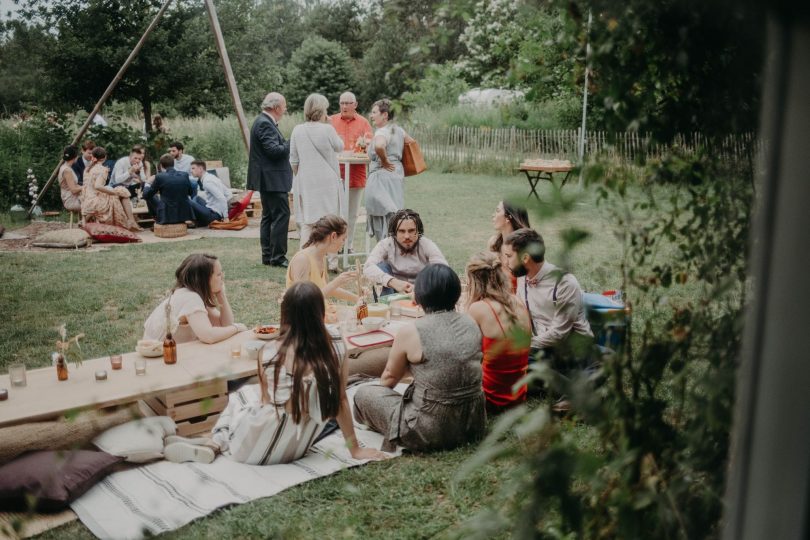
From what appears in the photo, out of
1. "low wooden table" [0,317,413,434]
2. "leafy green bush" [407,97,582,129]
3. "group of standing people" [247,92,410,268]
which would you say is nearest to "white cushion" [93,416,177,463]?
"low wooden table" [0,317,413,434]

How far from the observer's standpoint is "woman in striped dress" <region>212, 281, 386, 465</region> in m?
3.91

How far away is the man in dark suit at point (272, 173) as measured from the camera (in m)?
8.66

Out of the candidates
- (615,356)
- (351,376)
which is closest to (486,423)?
(351,376)

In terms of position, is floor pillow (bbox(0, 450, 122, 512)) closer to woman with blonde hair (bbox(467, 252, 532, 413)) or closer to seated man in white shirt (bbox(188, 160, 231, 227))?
woman with blonde hair (bbox(467, 252, 532, 413))

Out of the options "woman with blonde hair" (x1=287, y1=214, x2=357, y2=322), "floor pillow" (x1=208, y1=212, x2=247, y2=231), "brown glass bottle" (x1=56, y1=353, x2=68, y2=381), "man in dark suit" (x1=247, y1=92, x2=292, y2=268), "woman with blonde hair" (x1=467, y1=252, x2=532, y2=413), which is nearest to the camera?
"brown glass bottle" (x1=56, y1=353, x2=68, y2=381)

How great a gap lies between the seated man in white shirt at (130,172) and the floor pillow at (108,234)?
1.67m

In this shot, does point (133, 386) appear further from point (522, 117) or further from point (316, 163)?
point (522, 117)

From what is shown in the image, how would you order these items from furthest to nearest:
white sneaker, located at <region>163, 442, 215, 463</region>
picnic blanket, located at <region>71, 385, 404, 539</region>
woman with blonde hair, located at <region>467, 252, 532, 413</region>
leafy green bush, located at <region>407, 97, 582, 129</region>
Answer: leafy green bush, located at <region>407, 97, 582, 129</region> → woman with blonde hair, located at <region>467, 252, 532, 413</region> → white sneaker, located at <region>163, 442, 215, 463</region> → picnic blanket, located at <region>71, 385, 404, 539</region>

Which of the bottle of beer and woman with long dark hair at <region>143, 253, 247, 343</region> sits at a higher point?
woman with long dark hair at <region>143, 253, 247, 343</region>

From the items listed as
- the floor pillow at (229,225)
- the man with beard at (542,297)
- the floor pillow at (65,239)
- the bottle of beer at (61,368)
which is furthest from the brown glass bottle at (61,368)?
the floor pillow at (229,225)

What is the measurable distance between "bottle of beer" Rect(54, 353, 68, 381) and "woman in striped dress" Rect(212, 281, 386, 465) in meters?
1.05

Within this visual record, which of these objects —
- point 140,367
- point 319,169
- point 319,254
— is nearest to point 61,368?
point 140,367

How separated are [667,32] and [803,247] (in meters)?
0.67

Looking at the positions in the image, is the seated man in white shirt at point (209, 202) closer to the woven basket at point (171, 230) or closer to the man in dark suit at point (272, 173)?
the woven basket at point (171, 230)
